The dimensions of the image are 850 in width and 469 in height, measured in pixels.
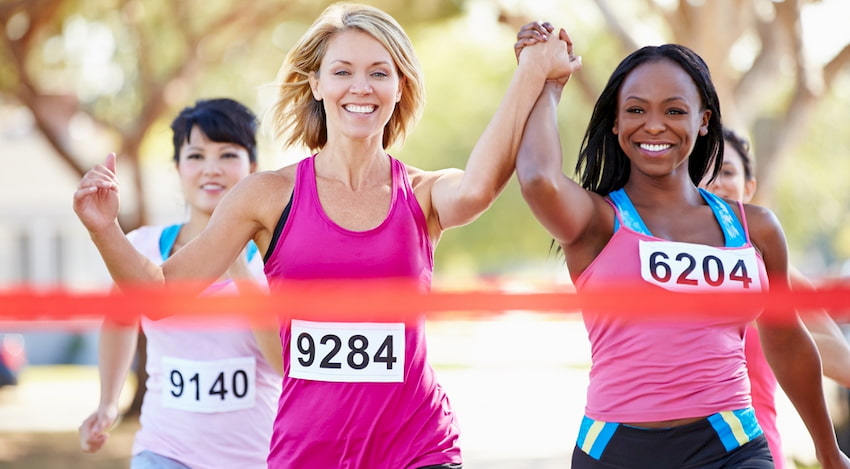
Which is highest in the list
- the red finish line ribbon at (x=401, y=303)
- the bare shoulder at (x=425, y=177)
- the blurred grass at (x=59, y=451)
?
the bare shoulder at (x=425, y=177)

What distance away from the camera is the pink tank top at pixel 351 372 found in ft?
10.2

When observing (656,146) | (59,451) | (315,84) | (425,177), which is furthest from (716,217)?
(59,451)

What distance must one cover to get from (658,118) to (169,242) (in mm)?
2113

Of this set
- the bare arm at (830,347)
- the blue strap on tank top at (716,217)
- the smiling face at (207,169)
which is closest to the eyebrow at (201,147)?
the smiling face at (207,169)

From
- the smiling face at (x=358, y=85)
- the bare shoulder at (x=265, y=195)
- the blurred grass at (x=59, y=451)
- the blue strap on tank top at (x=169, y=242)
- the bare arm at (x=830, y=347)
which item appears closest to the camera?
the bare shoulder at (x=265, y=195)

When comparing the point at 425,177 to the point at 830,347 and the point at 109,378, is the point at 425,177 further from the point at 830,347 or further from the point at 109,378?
the point at 109,378

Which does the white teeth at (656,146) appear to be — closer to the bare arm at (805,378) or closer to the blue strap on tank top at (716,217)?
the blue strap on tank top at (716,217)

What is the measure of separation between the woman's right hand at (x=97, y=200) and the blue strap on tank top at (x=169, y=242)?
1295mm

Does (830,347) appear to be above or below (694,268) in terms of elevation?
below

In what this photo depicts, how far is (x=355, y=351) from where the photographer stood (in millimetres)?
3104

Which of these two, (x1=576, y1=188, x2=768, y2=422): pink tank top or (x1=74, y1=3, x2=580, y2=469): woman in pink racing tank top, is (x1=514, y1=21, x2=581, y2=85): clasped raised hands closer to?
(x1=74, y1=3, x2=580, y2=469): woman in pink racing tank top

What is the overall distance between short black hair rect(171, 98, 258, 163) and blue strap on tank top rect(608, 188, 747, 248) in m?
1.87

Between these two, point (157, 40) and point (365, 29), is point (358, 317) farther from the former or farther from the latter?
point (157, 40)

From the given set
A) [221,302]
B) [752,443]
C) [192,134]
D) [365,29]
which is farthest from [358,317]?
[192,134]
